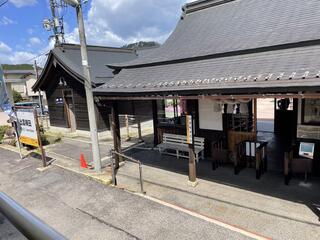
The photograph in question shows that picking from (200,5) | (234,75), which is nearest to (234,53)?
(234,75)

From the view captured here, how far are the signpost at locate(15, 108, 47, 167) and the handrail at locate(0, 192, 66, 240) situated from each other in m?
8.00

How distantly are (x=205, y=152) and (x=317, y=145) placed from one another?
11.6ft

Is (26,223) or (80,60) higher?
(80,60)

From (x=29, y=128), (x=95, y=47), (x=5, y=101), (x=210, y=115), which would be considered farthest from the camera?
(x=95, y=47)

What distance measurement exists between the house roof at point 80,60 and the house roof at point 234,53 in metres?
3.98

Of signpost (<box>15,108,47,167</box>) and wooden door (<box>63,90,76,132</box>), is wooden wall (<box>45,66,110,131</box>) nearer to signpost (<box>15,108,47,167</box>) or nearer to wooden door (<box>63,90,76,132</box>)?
wooden door (<box>63,90,76,132</box>)

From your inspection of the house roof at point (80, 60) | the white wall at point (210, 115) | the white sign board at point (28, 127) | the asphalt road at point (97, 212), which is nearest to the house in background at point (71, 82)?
the house roof at point (80, 60)

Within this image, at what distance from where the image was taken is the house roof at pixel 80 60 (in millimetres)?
12655

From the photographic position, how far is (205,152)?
891 cm

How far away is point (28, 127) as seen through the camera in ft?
30.0

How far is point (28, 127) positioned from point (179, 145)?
5657 mm

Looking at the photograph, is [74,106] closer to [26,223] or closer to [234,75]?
[234,75]

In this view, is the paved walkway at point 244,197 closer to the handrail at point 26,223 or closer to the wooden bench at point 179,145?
the wooden bench at point 179,145

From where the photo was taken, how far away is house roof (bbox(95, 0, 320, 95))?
4848 mm
